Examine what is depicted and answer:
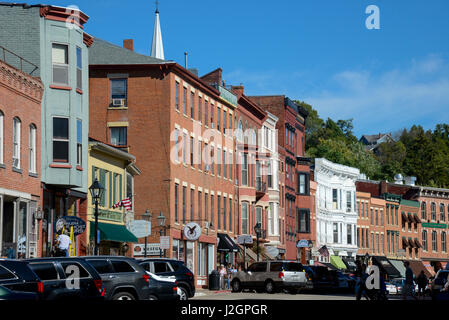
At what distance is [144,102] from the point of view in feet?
178

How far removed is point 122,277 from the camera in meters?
23.4

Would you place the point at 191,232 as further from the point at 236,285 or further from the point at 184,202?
the point at 184,202

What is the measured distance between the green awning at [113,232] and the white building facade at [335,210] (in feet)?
146

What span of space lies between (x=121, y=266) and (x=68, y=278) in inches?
131

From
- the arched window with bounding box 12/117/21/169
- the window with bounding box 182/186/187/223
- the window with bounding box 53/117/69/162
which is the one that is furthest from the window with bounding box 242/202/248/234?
the arched window with bounding box 12/117/21/169

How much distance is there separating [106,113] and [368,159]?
87023mm

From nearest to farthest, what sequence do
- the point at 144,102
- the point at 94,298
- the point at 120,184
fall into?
1. the point at 94,298
2. the point at 120,184
3. the point at 144,102

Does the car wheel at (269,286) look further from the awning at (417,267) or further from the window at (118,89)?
the awning at (417,267)

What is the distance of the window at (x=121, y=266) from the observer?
2359cm

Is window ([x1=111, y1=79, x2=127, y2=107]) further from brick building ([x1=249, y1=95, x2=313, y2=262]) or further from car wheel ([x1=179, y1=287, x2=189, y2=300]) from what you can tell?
brick building ([x1=249, y1=95, x2=313, y2=262])

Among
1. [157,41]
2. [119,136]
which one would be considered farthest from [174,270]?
[157,41]
